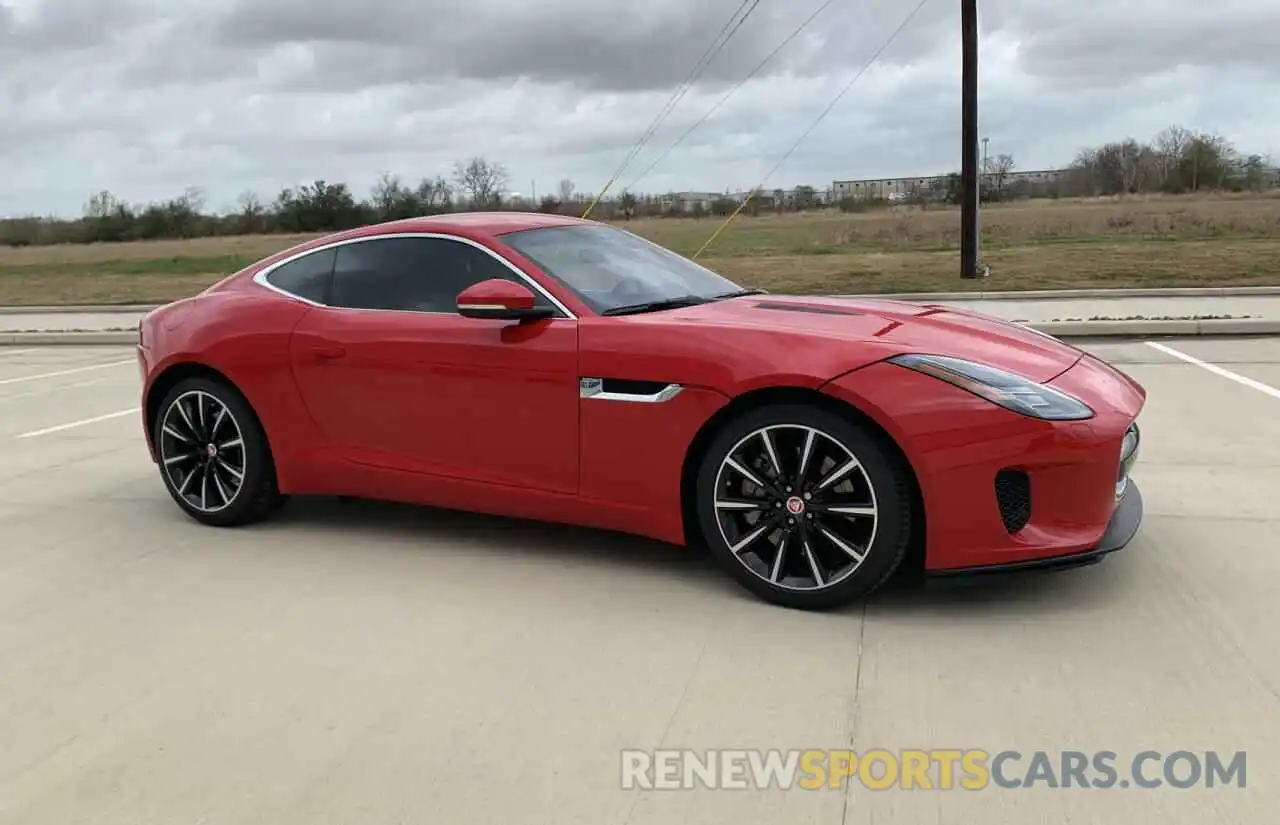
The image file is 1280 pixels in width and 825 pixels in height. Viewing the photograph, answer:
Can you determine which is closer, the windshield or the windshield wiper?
the windshield wiper

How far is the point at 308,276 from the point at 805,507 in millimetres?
2637

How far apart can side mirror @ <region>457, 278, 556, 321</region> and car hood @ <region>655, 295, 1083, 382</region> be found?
20.2 inches

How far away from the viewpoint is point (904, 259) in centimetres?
2209

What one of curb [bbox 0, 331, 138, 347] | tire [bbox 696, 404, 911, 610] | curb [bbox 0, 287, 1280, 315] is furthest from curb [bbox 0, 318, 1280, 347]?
curb [bbox 0, 331, 138, 347]

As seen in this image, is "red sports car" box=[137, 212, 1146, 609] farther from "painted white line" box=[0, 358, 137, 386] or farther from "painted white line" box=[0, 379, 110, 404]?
"painted white line" box=[0, 358, 137, 386]

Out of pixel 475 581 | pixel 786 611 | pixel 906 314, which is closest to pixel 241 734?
pixel 475 581

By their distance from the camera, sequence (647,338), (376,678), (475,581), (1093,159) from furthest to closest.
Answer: (1093,159) < (475,581) < (647,338) < (376,678)

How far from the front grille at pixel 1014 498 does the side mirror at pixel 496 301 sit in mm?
1850

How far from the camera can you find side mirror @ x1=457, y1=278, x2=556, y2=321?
4.20 metres

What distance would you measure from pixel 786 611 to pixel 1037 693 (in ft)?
3.14

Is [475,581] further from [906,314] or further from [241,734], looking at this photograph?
[906,314]

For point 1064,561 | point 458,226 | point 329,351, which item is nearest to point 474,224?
point 458,226

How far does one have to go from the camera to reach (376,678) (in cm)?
346

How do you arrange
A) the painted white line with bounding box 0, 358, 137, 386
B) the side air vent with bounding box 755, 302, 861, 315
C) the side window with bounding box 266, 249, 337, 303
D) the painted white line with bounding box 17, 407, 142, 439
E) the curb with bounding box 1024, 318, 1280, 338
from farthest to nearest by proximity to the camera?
the curb with bounding box 1024, 318, 1280, 338 < the painted white line with bounding box 0, 358, 137, 386 < the painted white line with bounding box 17, 407, 142, 439 < the side window with bounding box 266, 249, 337, 303 < the side air vent with bounding box 755, 302, 861, 315
